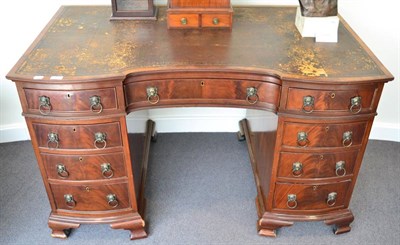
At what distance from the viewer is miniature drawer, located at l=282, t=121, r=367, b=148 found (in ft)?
4.81

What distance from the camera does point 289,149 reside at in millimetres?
1541

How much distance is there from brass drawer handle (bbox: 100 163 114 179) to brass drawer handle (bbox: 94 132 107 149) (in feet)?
0.32

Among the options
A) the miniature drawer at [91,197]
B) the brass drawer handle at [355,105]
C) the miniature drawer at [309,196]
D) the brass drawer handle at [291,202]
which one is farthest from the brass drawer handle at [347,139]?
the miniature drawer at [91,197]

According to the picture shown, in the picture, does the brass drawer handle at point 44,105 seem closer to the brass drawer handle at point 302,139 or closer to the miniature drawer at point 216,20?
the miniature drawer at point 216,20

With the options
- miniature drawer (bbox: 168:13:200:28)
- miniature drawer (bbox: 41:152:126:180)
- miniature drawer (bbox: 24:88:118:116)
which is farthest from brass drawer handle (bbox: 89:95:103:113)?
miniature drawer (bbox: 168:13:200:28)

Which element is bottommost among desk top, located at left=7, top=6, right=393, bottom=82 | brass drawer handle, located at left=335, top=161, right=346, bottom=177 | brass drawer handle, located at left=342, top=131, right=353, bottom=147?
brass drawer handle, located at left=335, top=161, right=346, bottom=177

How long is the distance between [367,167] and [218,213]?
3.18ft

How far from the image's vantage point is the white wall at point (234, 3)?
2.01 meters

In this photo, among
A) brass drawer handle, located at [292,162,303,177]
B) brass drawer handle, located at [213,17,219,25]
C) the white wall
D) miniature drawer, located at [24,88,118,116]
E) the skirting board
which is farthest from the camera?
the skirting board

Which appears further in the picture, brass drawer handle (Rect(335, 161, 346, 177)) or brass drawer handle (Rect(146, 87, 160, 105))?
brass drawer handle (Rect(335, 161, 346, 177))

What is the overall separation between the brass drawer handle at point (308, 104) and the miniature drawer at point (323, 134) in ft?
0.22

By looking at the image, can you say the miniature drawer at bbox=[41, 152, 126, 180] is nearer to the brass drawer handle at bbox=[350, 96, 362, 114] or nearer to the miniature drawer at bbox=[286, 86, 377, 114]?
the miniature drawer at bbox=[286, 86, 377, 114]

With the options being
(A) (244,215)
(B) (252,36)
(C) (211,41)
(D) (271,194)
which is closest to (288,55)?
(B) (252,36)

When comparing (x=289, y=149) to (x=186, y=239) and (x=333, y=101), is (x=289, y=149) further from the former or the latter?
(x=186, y=239)
